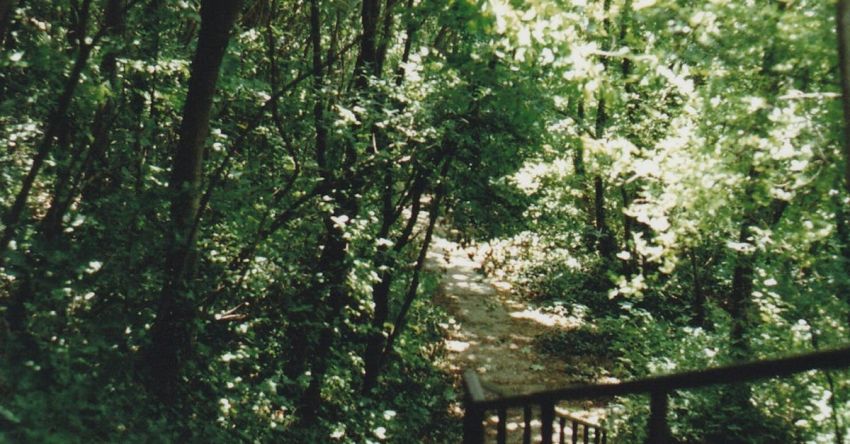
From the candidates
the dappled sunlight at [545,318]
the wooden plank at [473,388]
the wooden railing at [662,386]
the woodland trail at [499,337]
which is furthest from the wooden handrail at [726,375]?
the dappled sunlight at [545,318]

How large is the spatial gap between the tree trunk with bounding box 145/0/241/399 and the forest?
22mm

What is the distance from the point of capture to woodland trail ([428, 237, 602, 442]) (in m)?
12.7

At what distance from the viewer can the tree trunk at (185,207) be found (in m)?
4.75

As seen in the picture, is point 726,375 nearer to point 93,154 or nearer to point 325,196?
point 93,154

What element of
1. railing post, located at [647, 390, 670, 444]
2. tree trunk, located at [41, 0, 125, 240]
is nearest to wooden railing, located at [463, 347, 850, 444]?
railing post, located at [647, 390, 670, 444]

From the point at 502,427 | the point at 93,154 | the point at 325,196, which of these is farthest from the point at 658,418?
the point at 325,196

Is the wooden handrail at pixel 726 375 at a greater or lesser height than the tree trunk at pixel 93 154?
lesser

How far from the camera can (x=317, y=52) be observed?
8.16 m

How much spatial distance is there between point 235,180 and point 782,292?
573 cm

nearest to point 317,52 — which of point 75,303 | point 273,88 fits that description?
point 273,88

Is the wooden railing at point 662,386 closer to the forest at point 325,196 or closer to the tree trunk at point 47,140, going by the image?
the forest at point 325,196

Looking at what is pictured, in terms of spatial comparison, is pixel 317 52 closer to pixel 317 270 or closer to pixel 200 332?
pixel 317 270

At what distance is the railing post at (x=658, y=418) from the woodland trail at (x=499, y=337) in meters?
8.56

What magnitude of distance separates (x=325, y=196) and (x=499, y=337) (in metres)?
9.76
